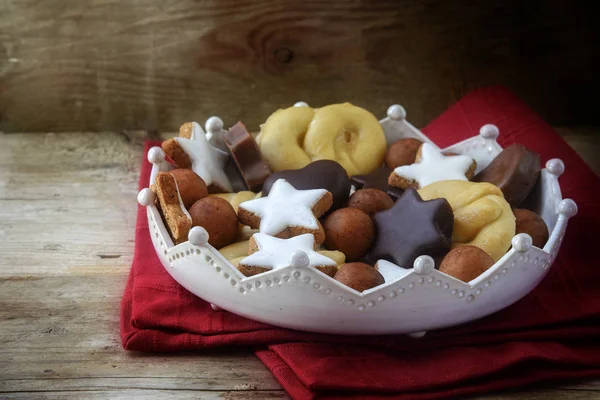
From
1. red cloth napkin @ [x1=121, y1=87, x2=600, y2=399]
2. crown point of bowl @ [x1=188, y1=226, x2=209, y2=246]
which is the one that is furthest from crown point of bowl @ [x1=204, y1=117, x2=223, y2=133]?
crown point of bowl @ [x1=188, y1=226, x2=209, y2=246]

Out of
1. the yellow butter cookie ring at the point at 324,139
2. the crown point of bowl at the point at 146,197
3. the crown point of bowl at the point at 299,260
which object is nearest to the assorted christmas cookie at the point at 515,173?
the yellow butter cookie ring at the point at 324,139

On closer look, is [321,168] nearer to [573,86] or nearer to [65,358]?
[65,358]

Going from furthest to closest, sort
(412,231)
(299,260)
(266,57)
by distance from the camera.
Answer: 1. (266,57)
2. (412,231)
3. (299,260)

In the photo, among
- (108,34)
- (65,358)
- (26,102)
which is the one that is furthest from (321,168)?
(26,102)

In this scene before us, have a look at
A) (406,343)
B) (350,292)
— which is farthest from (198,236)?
(406,343)

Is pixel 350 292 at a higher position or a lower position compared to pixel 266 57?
lower

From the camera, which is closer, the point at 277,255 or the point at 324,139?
the point at 277,255

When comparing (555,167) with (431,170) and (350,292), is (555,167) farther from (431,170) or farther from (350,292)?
(350,292)
